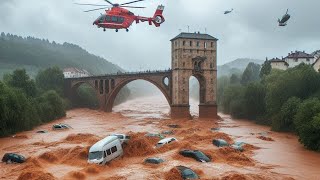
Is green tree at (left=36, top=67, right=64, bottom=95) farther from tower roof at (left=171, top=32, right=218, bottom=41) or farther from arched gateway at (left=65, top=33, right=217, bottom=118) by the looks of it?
tower roof at (left=171, top=32, right=218, bottom=41)

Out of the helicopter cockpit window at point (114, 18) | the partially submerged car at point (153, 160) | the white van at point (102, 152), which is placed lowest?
the partially submerged car at point (153, 160)

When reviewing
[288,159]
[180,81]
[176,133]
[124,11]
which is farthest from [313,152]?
[180,81]

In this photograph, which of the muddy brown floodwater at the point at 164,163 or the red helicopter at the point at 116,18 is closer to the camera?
the muddy brown floodwater at the point at 164,163

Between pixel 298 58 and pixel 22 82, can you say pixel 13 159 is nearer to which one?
pixel 22 82

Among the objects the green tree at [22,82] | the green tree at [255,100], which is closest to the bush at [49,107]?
the green tree at [22,82]

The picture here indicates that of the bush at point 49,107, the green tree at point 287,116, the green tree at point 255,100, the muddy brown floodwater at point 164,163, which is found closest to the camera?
the muddy brown floodwater at point 164,163

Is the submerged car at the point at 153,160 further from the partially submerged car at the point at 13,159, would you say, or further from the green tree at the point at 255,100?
the green tree at the point at 255,100

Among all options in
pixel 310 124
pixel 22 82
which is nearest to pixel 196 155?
pixel 310 124
